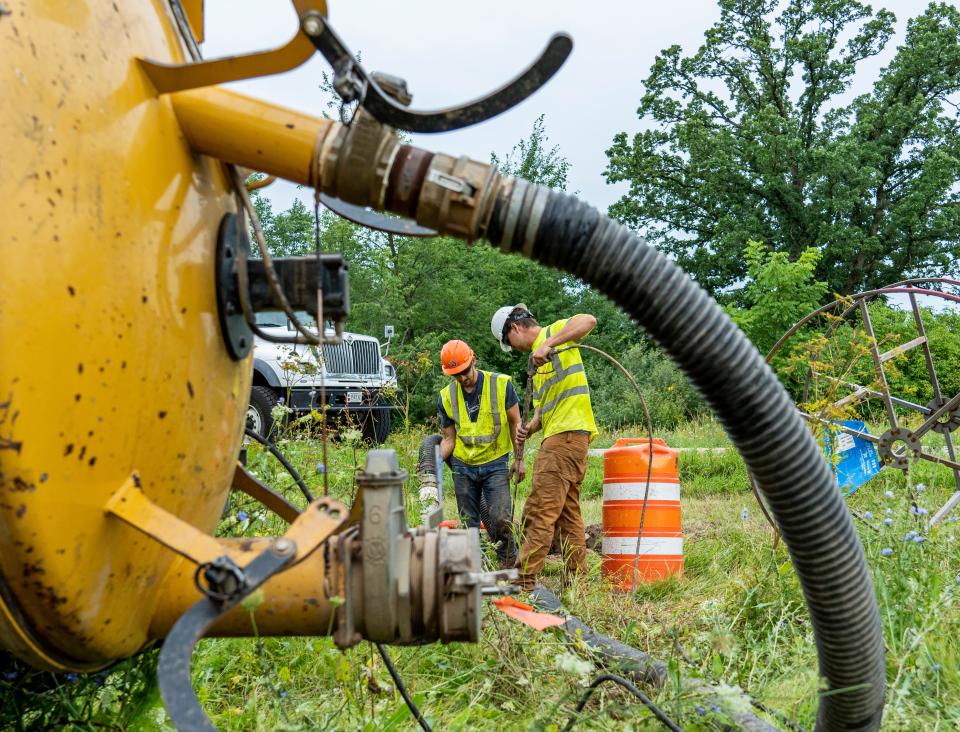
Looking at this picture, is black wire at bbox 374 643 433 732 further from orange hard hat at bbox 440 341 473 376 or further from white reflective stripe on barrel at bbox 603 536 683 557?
orange hard hat at bbox 440 341 473 376

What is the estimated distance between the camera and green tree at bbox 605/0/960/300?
25406mm

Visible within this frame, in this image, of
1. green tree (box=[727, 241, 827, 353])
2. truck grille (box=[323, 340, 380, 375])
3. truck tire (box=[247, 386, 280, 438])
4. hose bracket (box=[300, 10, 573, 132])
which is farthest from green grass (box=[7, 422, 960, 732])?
green tree (box=[727, 241, 827, 353])

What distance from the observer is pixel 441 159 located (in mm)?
1560

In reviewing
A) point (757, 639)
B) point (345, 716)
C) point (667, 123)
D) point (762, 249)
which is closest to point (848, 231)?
point (762, 249)

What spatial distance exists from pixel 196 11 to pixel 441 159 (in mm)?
874

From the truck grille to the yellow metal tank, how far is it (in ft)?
34.6

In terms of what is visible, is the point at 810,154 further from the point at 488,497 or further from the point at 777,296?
the point at 488,497

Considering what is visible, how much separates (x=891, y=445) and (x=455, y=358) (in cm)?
318

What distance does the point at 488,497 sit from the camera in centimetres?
685

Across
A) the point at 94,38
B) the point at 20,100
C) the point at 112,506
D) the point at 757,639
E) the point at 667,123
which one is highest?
the point at 667,123

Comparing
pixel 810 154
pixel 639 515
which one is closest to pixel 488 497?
pixel 639 515

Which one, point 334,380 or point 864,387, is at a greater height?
point 334,380

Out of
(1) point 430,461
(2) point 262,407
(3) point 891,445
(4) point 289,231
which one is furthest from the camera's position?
(4) point 289,231

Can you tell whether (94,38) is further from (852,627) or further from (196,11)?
(852,627)
